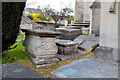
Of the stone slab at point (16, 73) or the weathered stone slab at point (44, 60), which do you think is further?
the weathered stone slab at point (44, 60)

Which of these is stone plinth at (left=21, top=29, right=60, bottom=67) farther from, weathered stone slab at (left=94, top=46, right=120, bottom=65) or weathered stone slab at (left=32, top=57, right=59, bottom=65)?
weathered stone slab at (left=94, top=46, right=120, bottom=65)

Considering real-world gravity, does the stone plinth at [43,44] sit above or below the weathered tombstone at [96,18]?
below

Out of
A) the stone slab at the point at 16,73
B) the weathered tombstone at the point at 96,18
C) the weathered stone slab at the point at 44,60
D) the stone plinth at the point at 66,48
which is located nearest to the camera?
the stone slab at the point at 16,73

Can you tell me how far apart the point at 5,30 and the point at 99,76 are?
242 centimetres

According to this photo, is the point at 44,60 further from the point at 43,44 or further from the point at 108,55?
the point at 108,55

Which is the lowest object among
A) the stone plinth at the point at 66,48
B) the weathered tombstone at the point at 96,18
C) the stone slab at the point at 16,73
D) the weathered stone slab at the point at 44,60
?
the stone slab at the point at 16,73

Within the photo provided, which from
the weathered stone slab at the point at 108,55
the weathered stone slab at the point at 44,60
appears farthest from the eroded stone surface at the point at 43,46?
the weathered stone slab at the point at 108,55

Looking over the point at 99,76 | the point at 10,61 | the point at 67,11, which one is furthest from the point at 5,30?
the point at 67,11

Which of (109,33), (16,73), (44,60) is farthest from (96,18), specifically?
(16,73)

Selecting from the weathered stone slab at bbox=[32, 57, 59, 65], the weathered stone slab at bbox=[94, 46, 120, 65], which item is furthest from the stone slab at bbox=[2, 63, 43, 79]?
the weathered stone slab at bbox=[94, 46, 120, 65]

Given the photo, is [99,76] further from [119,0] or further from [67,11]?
[67,11]

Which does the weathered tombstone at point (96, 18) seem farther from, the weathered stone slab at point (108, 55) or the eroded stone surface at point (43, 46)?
the eroded stone surface at point (43, 46)

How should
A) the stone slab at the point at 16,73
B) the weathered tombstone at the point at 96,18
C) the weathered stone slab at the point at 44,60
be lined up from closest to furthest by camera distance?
the stone slab at the point at 16,73
the weathered stone slab at the point at 44,60
the weathered tombstone at the point at 96,18

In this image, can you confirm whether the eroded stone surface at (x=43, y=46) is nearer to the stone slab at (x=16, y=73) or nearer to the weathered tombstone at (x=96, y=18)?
the stone slab at (x=16, y=73)
